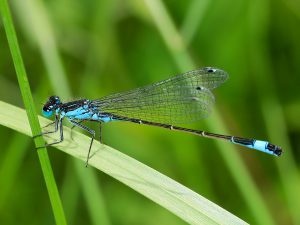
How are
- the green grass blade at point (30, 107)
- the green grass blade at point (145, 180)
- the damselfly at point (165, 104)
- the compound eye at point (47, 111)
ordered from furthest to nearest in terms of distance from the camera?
the damselfly at point (165, 104) < the compound eye at point (47, 111) < the green grass blade at point (145, 180) < the green grass blade at point (30, 107)

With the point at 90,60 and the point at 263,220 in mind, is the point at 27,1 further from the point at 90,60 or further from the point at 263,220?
the point at 263,220

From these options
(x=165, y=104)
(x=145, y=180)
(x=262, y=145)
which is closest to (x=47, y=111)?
(x=165, y=104)

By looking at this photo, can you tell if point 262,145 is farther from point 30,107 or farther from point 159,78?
point 30,107

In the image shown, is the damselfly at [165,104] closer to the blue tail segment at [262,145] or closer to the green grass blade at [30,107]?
the blue tail segment at [262,145]

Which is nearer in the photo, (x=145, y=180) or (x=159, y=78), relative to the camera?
(x=145, y=180)

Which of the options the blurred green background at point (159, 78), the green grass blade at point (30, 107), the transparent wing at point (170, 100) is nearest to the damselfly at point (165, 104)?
the transparent wing at point (170, 100)

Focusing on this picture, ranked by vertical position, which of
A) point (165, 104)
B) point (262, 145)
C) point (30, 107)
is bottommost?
point (30, 107)

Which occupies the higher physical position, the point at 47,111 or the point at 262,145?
the point at 47,111
